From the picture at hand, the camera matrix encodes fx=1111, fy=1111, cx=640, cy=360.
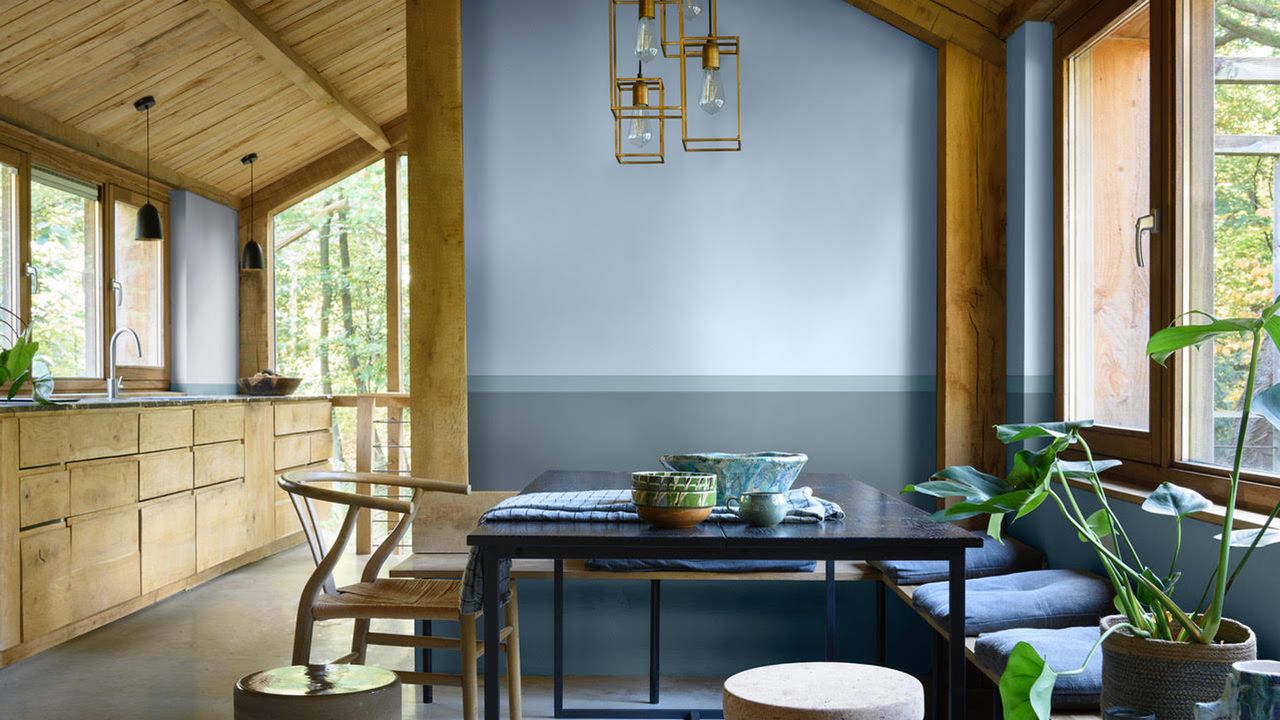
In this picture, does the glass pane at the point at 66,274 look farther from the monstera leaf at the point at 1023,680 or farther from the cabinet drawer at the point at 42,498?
the monstera leaf at the point at 1023,680

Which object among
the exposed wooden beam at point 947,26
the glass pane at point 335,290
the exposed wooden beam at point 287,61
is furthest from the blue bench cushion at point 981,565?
the glass pane at point 335,290

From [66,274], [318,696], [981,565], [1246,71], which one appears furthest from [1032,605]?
[66,274]

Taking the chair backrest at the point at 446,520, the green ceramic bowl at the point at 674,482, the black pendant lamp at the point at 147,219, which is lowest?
the chair backrest at the point at 446,520

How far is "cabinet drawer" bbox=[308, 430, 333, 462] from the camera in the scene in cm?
749

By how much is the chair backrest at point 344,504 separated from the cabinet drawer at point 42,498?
1472 mm

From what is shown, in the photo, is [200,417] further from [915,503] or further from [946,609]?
[946,609]

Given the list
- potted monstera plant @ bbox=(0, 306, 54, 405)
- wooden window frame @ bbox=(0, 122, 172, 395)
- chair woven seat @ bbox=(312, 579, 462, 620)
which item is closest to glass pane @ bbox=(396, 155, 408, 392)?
wooden window frame @ bbox=(0, 122, 172, 395)

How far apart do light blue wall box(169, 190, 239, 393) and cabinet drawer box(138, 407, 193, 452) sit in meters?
1.82

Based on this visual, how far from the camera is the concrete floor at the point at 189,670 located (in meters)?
3.69

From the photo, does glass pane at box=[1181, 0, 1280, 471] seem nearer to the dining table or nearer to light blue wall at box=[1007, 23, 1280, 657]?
light blue wall at box=[1007, 23, 1280, 657]

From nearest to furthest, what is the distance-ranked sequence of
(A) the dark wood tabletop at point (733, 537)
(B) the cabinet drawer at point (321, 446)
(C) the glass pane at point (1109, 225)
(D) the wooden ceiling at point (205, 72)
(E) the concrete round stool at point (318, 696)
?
(E) the concrete round stool at point (318, 696)
(A) the dark wood tabletop at point (733, 537)
(C) the glass pane at point (1109, 225)
(D) the wooden ceiling at point (205, 72)
(B) the cabinet drawer at point (321, 446)

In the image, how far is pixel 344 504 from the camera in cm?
321

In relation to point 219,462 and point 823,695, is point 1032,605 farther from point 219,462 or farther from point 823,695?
point 219,462

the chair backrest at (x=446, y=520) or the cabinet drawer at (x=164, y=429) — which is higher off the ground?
the cabinet drawer at (x=164, y=429)
